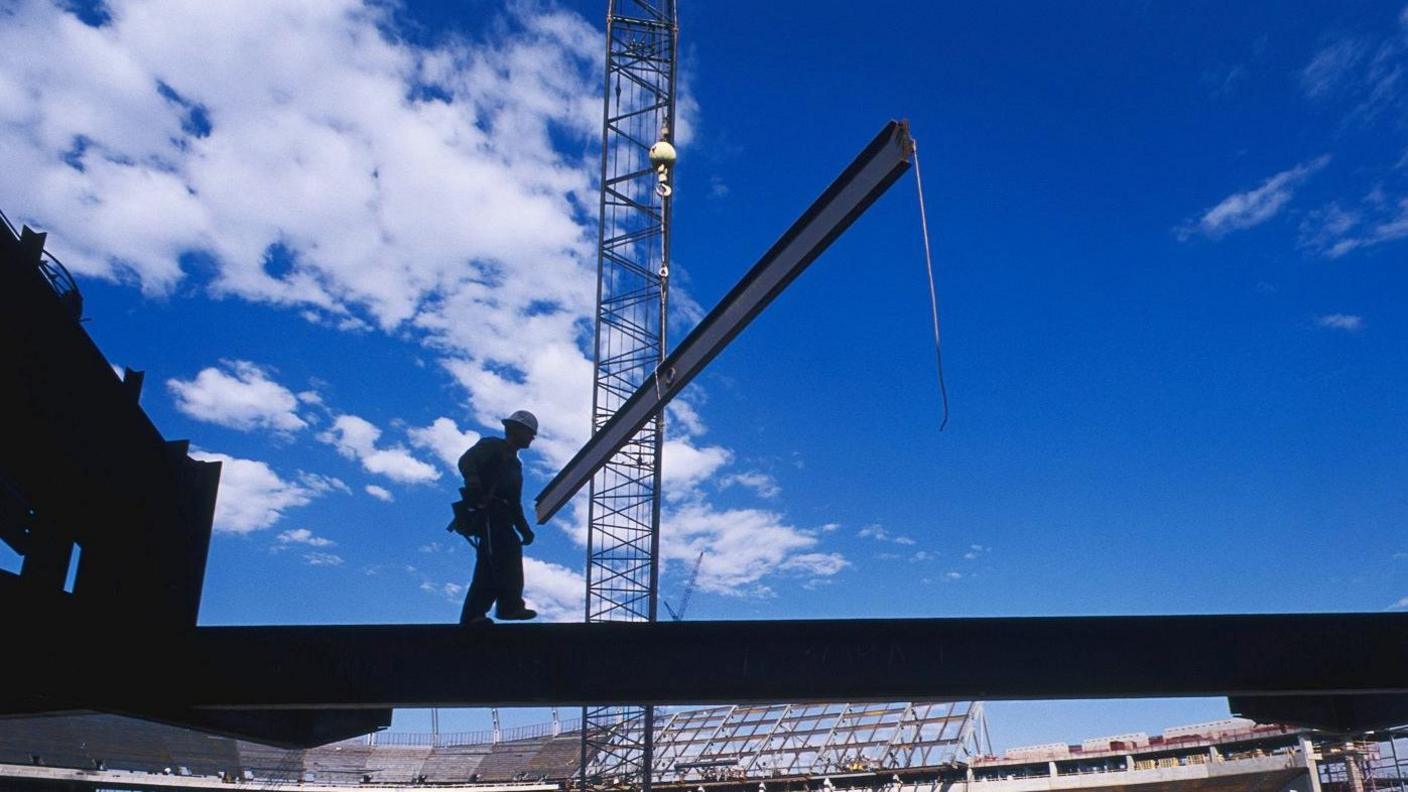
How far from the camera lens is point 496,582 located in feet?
16.4

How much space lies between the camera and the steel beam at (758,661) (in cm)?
392

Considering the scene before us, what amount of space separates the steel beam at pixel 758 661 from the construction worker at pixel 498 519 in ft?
2.78

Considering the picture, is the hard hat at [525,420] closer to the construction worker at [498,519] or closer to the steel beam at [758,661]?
the construction worker at [498,519]

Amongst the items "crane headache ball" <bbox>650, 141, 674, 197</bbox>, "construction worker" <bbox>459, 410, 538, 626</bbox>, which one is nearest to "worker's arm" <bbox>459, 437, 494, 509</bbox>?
"construction worker" <bbox>459, 410, 538, 626</bbox>

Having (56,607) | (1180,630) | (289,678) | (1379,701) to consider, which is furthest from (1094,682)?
(56,607)

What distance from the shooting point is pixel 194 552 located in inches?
181

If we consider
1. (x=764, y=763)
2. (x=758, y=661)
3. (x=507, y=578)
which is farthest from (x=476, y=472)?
(x=764, y=763)

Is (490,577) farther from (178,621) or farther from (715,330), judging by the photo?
(715,330)

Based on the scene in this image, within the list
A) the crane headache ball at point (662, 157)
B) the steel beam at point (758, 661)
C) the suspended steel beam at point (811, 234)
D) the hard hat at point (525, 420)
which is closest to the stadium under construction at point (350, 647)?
the steel beam at point (758, 661)

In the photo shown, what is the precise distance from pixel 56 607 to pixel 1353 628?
15.8 ft

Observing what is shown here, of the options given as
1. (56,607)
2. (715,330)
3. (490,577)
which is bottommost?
(56,607)

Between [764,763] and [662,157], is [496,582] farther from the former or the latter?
[764,763]

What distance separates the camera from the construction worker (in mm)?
5023

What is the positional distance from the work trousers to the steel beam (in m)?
0.88
